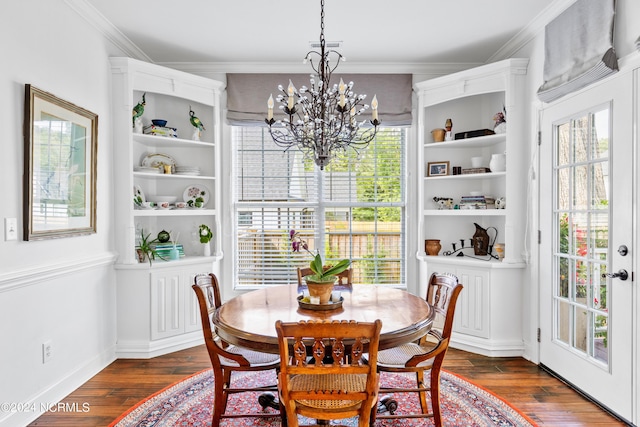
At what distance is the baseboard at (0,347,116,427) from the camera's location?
2.27m

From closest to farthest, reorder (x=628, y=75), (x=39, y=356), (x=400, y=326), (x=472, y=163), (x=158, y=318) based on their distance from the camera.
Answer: (x=400, y=326)
(x=628, y=75)
(x=39, y=356)
(x=158, y=318)
(x=472, y=163)

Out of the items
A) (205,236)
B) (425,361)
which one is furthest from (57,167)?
(425,361)

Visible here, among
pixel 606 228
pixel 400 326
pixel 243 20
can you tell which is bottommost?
pixel 400 326

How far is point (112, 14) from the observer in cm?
305

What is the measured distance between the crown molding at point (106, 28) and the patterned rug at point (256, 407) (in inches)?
110

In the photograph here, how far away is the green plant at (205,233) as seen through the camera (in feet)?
12.5

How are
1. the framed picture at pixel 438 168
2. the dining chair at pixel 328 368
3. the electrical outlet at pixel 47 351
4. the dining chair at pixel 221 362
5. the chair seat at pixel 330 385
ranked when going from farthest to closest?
the framed picture at pixel 438 168
the electrical outlet at pixel 47 351
the dining chair at pixel 221 362
the chair seat at pixel 330 385
the dining chair at pixel 328 368

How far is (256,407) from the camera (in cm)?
256

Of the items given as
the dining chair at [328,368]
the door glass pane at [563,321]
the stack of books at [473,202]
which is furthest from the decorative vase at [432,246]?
the dining chair at [328,368]

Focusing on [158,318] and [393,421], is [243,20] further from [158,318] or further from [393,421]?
[393,421]

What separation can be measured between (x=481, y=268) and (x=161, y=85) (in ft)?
10.8

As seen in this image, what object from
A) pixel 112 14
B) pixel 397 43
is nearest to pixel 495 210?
pixel 397 43

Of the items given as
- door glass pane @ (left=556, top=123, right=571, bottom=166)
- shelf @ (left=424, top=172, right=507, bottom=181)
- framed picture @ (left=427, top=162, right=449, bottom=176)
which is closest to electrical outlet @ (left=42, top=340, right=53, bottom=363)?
shelf @ (left=424, top=172, right=507, bottom=181)

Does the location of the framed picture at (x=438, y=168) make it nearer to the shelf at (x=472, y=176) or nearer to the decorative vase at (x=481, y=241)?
the shelf at (x=472, y=176)
